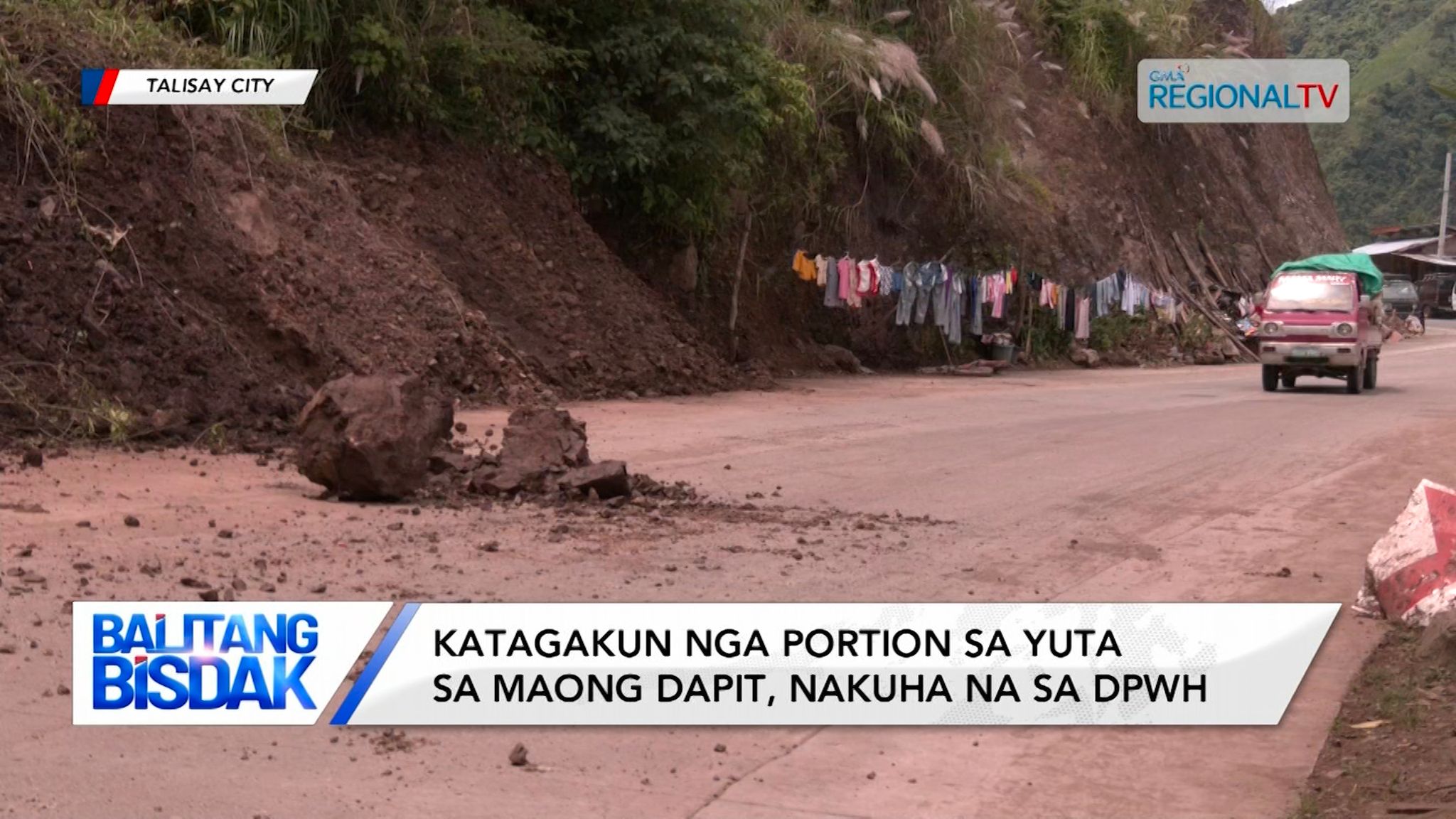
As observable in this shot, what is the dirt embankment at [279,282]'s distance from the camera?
1166 centimetres

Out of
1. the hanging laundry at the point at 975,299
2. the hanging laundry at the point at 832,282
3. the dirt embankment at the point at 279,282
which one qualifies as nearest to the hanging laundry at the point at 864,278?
the hanging laundry at the point at 832,282

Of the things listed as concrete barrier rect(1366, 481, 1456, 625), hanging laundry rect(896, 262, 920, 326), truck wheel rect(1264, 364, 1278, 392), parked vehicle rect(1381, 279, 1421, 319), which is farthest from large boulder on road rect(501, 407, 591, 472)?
parked vehicle rect(1381, 279, 1421, 319)

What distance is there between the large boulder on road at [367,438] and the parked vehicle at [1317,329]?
16978mm

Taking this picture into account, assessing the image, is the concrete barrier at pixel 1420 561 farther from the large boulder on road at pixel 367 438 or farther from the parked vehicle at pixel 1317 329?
the parked vehicle at pixel 1317 329

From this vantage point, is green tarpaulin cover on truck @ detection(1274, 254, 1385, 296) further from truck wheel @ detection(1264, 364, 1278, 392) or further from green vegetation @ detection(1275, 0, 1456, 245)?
green vegetation @ detection(1275, 0, 1456, 245)

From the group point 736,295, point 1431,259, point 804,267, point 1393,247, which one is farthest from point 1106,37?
point 1393,247

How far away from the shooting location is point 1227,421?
17391 mm

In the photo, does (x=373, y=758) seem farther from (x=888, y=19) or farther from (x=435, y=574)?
(x=888, y=19)

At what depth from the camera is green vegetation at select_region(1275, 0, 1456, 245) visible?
67688mm

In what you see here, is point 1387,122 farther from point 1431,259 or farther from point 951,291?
point 951,291

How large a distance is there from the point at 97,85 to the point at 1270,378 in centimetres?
1776

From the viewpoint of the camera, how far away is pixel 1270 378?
2353 cm

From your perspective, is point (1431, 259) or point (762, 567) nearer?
point (762, 567)

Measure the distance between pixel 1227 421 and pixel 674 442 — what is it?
24.4 ft
